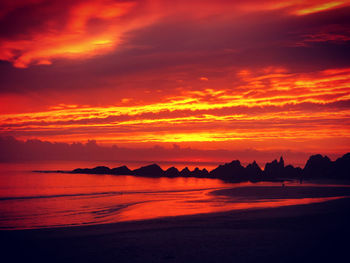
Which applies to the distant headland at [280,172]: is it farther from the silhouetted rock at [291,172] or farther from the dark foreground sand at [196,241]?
the dark foreground sand at [196,241]

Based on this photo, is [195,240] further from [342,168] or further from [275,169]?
[275,169]

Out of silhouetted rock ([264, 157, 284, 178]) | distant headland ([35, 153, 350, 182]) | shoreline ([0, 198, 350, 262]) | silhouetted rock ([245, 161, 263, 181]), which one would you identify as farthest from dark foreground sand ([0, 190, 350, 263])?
silhouetted rock ([264, 157, 284, 178])

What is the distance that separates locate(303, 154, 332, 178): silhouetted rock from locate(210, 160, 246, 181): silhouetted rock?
17450mm

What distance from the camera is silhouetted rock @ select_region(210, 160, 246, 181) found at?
309 feet

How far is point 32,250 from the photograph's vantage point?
17.4 meters

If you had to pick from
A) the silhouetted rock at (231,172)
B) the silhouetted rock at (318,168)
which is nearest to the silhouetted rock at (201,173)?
the silhouetted rock at (231,172)

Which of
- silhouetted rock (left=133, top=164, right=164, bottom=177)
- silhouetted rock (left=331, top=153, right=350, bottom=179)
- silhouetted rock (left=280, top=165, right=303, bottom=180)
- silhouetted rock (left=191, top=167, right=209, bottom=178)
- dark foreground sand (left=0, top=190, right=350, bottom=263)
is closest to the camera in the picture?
dark foreground sand (left=0, top=190, right=350, bottom=263)

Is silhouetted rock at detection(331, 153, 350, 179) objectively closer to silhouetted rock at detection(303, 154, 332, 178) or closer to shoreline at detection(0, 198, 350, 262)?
silhouetted rock at detection(303, 154, 332, 178)

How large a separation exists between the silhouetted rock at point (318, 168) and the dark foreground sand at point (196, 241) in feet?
211

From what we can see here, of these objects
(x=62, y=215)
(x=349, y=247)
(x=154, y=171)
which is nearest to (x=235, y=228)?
(x=349, y=247)

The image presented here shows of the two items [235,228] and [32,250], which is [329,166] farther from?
[32,250]

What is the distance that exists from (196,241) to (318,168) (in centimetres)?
7905

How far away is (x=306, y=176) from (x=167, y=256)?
267 ft

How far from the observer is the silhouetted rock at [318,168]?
8527 cm
